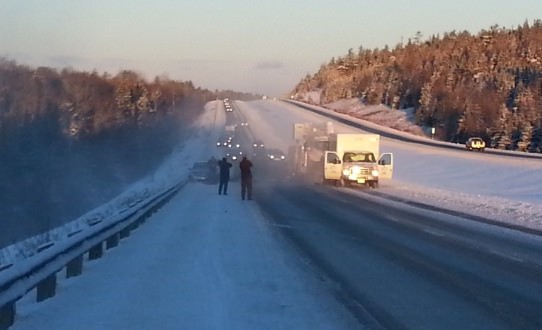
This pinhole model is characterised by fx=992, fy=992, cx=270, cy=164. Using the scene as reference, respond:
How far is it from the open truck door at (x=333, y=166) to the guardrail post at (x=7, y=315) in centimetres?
4104

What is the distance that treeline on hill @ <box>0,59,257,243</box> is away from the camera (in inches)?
2509

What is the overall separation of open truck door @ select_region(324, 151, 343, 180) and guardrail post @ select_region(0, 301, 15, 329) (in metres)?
41.0

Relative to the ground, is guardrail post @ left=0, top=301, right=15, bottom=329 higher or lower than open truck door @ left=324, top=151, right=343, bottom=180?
lower

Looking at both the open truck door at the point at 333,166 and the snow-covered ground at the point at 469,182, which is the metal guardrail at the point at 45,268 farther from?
the open truck door at the point at 333,166

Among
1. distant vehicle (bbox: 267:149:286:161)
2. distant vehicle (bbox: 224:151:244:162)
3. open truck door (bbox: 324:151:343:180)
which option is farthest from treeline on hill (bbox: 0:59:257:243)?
open truck door (bbox: 324:151:343:180)

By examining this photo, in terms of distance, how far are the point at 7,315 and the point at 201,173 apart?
4932 cm

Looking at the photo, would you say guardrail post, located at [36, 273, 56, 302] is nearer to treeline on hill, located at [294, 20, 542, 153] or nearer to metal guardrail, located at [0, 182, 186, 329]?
metal guardrail, located at [0, 182, 186, 329]

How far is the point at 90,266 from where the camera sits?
50.4ft

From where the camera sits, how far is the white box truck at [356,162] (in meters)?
48.9

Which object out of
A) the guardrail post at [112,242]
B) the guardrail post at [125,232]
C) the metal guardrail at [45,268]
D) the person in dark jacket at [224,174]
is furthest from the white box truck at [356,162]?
the metal guardrail at [45,268]

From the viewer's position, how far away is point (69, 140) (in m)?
114

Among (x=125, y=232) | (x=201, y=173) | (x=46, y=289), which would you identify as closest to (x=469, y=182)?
(x=201, y=173)

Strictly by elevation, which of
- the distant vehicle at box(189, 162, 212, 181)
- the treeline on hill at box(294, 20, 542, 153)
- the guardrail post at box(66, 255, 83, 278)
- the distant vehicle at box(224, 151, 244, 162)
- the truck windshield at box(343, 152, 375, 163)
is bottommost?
the distant vehicle at box(189, 162, 212, 181)

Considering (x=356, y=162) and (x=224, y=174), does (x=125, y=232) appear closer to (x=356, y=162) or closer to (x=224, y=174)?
(x=224, y=174)
